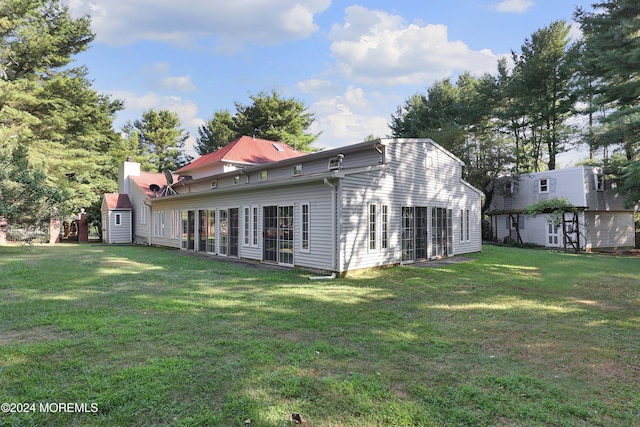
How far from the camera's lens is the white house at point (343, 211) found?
Result: 9633 millimetres

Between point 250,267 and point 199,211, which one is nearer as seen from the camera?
point 250,267

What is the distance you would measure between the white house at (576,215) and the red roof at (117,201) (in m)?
25.9

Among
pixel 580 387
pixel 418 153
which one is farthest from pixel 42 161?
pixel 580 387

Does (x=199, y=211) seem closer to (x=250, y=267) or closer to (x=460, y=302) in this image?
(x=250, y=267)

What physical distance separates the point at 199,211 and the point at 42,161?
11220mm

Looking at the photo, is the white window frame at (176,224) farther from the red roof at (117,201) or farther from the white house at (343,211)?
the red roof at (117,201)

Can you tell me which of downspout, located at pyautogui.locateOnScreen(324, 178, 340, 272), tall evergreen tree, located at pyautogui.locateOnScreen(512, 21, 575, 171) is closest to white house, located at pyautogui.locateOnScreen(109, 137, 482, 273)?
downspout, located at pyautogui.locateOnScreen(324, 178, 340, 272)

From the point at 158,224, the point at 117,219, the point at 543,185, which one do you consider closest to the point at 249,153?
the point at 158,224

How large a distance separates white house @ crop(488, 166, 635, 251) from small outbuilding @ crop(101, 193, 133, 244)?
25745mm

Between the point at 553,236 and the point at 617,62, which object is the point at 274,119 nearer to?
the point at 553,236

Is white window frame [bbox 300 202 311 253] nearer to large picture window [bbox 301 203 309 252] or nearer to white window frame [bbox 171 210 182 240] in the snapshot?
large picture window [bbox 301 203 309 252]

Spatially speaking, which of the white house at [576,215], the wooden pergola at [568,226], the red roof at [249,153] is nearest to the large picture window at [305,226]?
the red roof at [249,153]

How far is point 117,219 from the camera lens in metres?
22.5

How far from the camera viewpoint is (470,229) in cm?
1546
